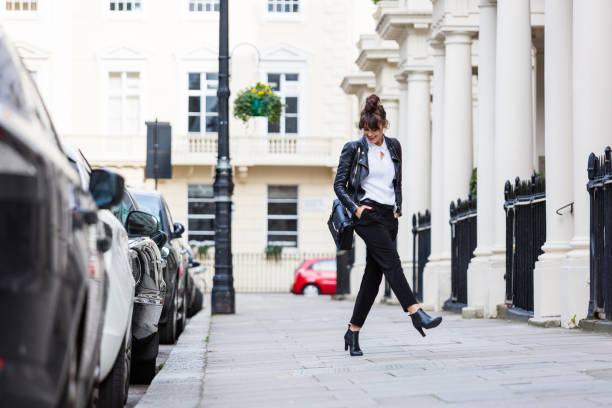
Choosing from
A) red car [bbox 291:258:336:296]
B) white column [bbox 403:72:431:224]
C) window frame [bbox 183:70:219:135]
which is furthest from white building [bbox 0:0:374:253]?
white column [bbox 403:72:431:224]

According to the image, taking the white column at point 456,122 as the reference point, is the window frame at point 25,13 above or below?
above

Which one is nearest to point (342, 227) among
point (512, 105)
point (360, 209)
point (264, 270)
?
point (360, 209)

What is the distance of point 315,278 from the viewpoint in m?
39.5

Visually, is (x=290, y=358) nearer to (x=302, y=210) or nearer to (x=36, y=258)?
(x=36, y=258)

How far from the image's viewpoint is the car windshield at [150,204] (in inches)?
547

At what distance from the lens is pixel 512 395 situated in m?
6.27

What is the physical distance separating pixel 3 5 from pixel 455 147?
2823 cm

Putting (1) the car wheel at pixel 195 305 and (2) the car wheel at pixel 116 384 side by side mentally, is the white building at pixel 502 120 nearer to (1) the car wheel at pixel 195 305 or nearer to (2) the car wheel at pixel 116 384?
(1) the car wheel at pixel 195 305

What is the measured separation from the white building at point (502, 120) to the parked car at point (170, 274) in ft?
12.3

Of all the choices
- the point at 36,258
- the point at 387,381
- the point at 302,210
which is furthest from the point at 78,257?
the point at 302,210

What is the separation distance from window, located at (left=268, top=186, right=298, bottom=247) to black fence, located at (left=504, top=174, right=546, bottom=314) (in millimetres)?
30400

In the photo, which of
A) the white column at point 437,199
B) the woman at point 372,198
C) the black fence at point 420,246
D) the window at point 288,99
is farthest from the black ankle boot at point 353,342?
the window at point 288,99

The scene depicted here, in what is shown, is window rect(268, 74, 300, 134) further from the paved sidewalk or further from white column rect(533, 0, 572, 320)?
the paved sidewalk

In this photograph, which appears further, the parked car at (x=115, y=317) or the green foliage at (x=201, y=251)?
the green foliage at (x=201, y=251)
